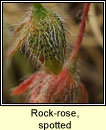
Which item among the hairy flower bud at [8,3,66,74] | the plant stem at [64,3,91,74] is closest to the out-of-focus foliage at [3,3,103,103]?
the plant stem at [64,3,91,74]

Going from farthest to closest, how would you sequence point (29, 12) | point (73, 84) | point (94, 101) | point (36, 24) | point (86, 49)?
point (86, 49) → point (94, 101) → point (73, 84) → point (29, 12) → point (36, 24)

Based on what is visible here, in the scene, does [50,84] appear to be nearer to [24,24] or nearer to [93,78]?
[24,24]

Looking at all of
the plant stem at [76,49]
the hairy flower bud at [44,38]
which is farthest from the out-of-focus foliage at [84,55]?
the hairy flower bud at [44,38]

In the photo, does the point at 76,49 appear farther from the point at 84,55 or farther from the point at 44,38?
the point at 84,55

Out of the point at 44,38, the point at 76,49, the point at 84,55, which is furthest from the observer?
the point at 84,55

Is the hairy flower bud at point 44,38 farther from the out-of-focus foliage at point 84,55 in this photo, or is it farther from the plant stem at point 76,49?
the out-of-focus foliage at point 84,55

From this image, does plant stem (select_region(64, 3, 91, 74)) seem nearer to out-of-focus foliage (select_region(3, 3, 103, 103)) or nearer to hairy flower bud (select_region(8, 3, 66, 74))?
hairy flower bud (select_region(8, 3, 66, 74))

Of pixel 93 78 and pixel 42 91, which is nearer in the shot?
pixel 42 91

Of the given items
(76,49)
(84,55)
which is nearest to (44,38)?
(76,49)

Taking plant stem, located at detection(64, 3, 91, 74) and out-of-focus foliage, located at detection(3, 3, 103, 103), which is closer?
plant stem, located at detection(64, 3, 91, 74)

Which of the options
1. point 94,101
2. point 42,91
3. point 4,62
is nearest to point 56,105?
point 42,91

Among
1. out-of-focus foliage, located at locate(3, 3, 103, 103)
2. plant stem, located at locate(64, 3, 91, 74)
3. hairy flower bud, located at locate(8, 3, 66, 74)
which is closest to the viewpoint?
hairy flower bud, located at locate(8, 3, 66, 74)
